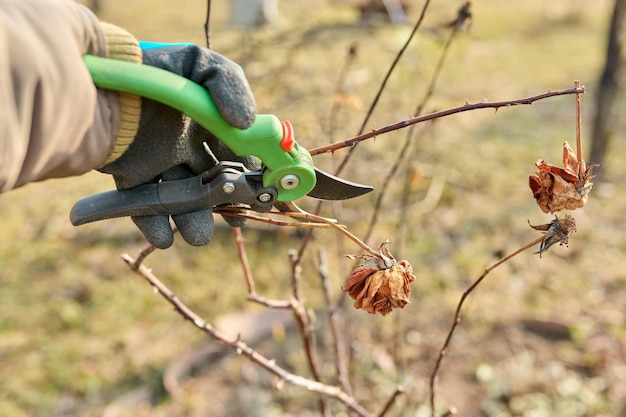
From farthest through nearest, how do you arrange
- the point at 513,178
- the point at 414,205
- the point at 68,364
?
1. the point at 513,178
2. the point at 414,205
3. the point at 68,364

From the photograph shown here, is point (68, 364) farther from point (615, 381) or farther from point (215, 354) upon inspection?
point (615, 381)

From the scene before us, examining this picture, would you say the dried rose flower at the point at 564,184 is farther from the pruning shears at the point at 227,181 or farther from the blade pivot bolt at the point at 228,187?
the blade pivot bolt at the point at 228,187

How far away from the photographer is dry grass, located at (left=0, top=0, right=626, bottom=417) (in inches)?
90.8

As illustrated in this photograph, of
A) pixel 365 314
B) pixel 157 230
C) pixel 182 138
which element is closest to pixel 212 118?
pixel 182 138

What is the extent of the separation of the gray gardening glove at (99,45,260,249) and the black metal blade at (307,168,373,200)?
0.11 m

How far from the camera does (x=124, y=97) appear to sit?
33.4 inches

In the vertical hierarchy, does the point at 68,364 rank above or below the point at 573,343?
below

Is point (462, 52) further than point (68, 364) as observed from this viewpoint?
Yes

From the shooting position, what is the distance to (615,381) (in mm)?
2297

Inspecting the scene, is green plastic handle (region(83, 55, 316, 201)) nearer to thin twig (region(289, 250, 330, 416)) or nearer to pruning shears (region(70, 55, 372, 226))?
pruning shears (region(70, 55, 372, 226))

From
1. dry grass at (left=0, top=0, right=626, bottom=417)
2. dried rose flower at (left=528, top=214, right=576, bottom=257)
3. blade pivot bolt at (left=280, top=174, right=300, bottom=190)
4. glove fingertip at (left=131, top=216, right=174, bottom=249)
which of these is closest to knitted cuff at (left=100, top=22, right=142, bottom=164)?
glove fingertip at (left=131, top=216, right=174, bottom=249)

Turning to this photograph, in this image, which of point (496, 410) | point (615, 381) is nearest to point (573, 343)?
point (615, 381)

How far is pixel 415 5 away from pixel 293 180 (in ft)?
30.9

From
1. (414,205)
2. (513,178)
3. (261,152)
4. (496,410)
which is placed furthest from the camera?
(513,178)
